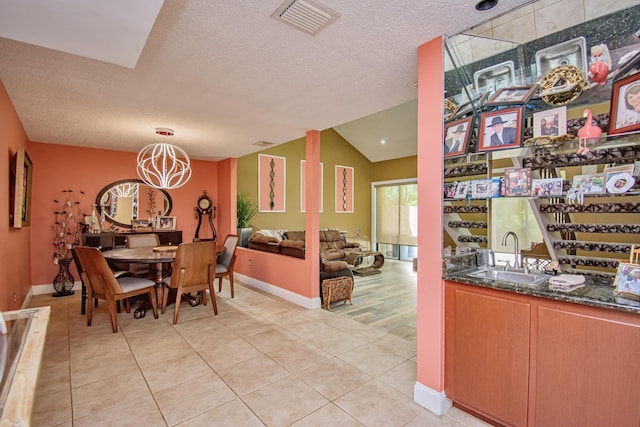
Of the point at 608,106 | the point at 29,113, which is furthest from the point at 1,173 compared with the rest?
the point at 608,106

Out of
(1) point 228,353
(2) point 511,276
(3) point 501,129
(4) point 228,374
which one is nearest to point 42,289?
(1) point 228,353

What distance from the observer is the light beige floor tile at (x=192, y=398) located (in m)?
1.94

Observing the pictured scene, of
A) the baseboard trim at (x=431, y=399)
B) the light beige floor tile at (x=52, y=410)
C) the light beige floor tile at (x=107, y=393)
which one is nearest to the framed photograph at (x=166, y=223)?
the light beige floor tile at (x=107, y=393)

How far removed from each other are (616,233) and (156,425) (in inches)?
118

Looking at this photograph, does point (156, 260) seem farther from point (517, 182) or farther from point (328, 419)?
point (517, 182)

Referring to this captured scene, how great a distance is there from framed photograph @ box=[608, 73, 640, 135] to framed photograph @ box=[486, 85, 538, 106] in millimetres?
411

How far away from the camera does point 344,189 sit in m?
9.11

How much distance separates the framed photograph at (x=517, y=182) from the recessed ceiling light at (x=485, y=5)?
3.22 ft

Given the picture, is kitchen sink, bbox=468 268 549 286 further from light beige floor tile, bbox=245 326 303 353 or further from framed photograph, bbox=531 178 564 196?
light beige floor tile, bbox=245 326 303 353

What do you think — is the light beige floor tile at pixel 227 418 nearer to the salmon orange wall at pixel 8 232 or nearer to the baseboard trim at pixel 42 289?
the salmon orange wall at pixel 8 232

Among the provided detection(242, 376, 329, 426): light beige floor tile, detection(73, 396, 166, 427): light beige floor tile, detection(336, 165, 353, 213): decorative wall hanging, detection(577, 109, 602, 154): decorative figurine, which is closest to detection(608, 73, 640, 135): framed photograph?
detection(577, 109, 602, 154): decorative figurine

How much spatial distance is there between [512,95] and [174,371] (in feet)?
10.6

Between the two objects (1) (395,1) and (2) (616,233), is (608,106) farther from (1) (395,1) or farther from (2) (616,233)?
(1) (395,1)

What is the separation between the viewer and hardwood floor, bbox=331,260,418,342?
11.8ft
